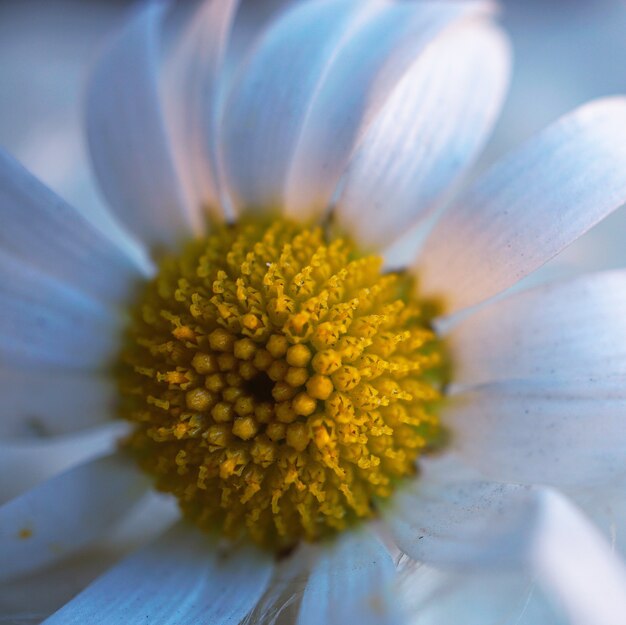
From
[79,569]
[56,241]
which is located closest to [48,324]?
[56,241]

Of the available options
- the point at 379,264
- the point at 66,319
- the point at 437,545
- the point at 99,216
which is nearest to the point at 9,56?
the point at 99,216

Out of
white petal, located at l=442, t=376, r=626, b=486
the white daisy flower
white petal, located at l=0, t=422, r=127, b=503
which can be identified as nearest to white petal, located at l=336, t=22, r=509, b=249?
the white daisy flower

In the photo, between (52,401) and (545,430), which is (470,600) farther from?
(52,401)

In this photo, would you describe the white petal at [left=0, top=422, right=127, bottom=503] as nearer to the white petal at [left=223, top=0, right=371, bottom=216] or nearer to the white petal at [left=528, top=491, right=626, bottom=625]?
the white petal at [left=223, top=0, right=371, bottom=216]

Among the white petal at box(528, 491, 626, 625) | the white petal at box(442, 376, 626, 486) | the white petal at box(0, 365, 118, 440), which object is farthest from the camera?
the white petal at box(0, 365, 118, 440)

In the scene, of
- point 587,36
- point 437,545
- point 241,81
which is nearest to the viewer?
point 437,545

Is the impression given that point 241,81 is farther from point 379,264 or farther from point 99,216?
point 99,216
